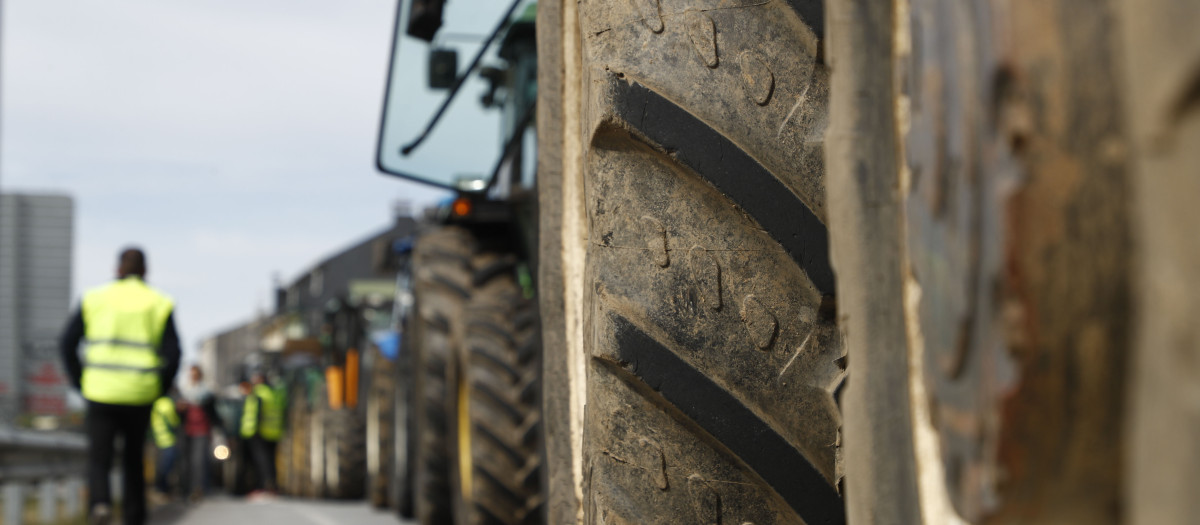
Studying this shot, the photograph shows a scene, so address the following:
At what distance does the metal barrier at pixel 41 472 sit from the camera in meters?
8.43

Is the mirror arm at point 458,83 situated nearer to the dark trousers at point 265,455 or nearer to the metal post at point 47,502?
the metal post at point 47,502

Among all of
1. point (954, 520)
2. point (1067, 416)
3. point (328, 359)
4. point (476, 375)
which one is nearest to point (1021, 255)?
point (1067, 416)

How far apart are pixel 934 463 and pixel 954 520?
50 mm

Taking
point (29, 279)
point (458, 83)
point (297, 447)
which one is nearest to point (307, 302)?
point (29, 279)

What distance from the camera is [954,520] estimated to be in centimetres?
97

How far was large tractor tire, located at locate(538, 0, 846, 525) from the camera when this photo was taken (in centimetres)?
184

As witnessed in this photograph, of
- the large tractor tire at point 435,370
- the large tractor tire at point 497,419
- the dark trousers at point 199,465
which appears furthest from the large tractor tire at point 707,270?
the dark trousers at point 199,465

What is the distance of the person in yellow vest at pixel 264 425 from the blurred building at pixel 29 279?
8.14 feet

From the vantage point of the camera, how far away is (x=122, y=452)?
248 inches

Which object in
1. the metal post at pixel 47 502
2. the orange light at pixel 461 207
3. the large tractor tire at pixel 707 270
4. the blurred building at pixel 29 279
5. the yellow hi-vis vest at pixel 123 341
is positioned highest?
the blurred building at pixel 29 279

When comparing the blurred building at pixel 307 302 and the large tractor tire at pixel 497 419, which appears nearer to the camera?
the large tractor tire at pixel 497 419

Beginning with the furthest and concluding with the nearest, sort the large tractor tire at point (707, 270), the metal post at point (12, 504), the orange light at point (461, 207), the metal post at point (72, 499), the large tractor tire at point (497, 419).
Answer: the metal post at point (72, 499) → the metal post at point (12, 504) → the orange light at point (461, 207) → the large tractor tire at point (497, 419) → the large tractor tire at point (707, 270)

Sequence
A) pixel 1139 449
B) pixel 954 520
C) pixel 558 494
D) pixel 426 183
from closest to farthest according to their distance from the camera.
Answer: pixel 1139 449 → pixel 954 520 → pixel 558 494 → pixel 426 183

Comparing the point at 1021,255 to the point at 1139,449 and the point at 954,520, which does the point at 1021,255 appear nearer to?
the point at 1139,449
